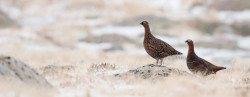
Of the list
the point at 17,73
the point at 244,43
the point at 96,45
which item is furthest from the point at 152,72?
the point at 244,43

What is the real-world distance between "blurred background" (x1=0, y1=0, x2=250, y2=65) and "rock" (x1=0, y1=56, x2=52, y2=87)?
23021 mm

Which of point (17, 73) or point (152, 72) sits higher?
point (152, 72)

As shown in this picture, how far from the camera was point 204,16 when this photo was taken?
5572 cm

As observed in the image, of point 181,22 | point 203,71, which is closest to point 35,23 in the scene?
point 181,22

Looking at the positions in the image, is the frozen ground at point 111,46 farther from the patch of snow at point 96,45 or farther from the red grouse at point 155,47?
the red grouse at point 155,47

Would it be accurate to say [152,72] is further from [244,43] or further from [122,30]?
[122,30]

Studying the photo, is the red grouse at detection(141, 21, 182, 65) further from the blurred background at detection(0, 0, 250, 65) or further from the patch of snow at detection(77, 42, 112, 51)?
the patch of snow at detection(77, 42, 112, 51)

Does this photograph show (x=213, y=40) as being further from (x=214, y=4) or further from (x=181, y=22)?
(x=214, y=4)

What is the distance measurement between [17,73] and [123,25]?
151 feet

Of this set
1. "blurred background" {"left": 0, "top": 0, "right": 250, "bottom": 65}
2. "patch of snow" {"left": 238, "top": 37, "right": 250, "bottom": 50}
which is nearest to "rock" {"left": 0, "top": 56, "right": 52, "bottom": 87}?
"blurred background" {"left": 0, "top": 0, "right": 250, "bottom": 65}

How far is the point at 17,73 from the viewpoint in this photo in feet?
31.0

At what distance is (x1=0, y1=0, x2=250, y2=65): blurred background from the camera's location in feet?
127

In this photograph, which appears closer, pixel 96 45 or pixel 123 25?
pixel 96 45

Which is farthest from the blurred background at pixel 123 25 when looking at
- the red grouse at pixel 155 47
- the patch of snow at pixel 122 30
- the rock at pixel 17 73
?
the rock at pixel 17 73
